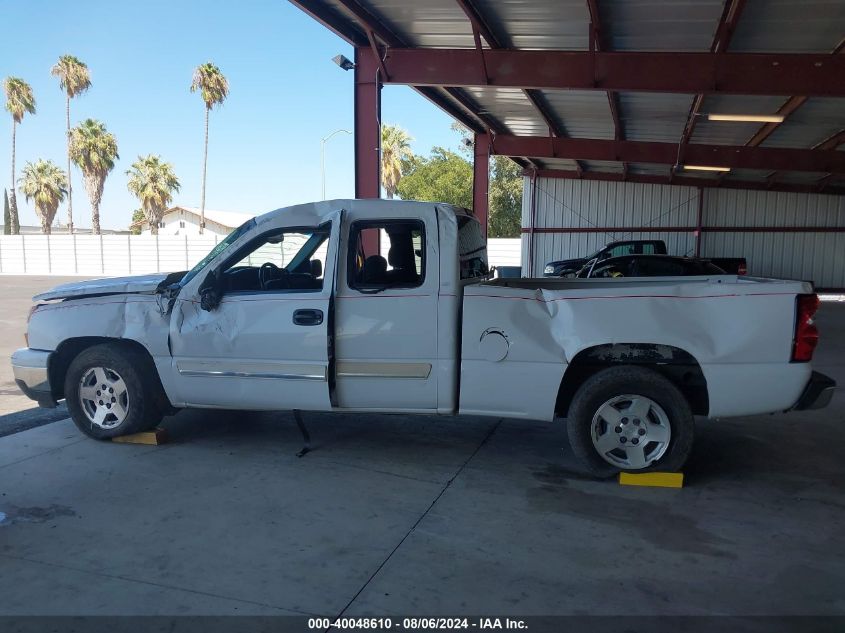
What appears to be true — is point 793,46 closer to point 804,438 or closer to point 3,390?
point 804,438

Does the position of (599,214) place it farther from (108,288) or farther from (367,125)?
(108,288)

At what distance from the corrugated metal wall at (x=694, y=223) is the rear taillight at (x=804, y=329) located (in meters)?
21.7

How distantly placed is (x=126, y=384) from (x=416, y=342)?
254cm

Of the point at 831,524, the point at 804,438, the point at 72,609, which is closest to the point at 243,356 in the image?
the point at 72,609

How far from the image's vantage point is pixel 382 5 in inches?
364

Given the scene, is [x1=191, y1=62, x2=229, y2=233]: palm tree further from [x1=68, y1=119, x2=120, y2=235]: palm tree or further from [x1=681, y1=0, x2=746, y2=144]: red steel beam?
[x1=681, y1=0, x2=746, y2=144]: red steel beam

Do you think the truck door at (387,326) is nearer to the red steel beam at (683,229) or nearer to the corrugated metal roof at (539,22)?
the corrugated metal roof at (539,22)

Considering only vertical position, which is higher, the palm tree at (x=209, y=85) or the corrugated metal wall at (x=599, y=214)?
the palm tree at (x=209, y=85)

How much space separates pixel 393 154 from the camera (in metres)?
54.2

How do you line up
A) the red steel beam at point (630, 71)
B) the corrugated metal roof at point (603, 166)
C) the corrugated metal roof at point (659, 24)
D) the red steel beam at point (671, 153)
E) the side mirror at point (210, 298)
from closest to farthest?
the side mirror at point (210, 298) < the corrugated metal roof at point (659, 24) < the red steel beam at point (630, 71) < the red steel beam at point (671, 153) < the corrugated metal roof at point (603, 166)

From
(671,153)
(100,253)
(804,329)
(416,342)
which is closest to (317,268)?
(416,342)

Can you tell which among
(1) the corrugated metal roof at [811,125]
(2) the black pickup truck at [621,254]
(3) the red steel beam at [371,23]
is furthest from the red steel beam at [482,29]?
(2) the black pickup truck at [621,254]

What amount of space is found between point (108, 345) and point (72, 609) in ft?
9.62

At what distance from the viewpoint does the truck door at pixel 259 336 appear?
520 cm
